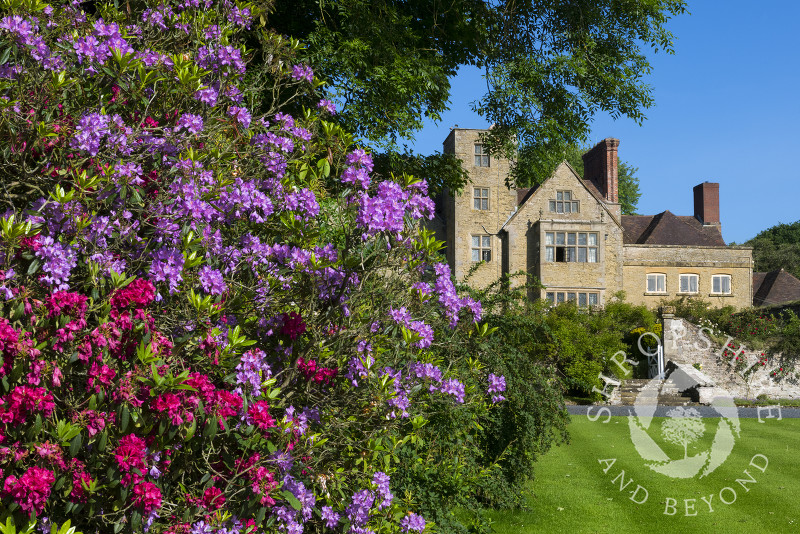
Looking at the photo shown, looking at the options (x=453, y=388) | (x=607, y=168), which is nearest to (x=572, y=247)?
(x=607, y=168)

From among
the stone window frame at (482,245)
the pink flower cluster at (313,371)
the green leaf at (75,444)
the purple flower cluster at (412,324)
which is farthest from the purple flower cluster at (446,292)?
the stone window frame at (482,245)

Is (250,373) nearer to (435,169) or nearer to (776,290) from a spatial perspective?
(435,169)

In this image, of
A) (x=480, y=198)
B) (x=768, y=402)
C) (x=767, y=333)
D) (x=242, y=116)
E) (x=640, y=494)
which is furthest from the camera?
(x=480, y=198)

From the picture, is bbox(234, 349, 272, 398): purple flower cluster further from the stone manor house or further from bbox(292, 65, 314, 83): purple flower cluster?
the stone manor house

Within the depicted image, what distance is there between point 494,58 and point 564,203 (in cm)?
2079

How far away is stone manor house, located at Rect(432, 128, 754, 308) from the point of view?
108 feet

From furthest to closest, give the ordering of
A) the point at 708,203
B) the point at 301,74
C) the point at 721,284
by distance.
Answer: the point at 708,203, the point at 721,284, the point at 301,74

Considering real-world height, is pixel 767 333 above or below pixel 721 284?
below

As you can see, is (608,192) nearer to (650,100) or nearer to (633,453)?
(650,100)

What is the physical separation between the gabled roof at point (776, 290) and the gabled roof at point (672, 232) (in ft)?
12.5

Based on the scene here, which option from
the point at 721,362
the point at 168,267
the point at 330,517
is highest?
the point at 168,267

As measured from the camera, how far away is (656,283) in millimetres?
34469

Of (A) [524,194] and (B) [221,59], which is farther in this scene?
(A) [524,194]

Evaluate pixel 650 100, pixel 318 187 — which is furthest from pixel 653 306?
pixel 318 187
